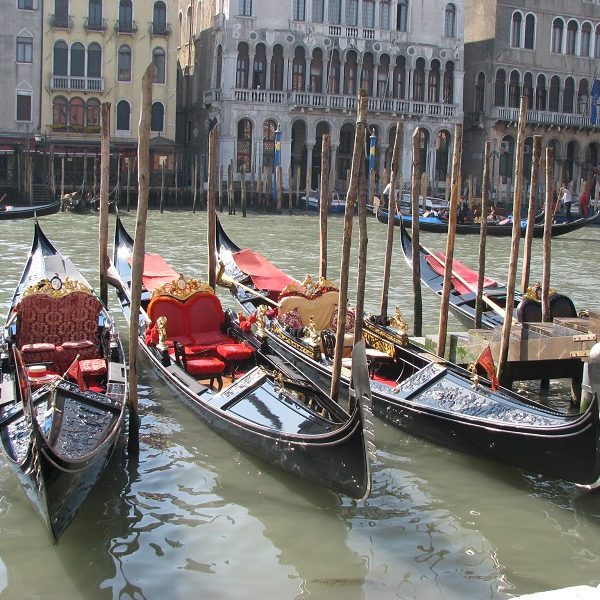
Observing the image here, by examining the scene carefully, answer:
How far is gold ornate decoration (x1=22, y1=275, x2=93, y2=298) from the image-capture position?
15.7ft

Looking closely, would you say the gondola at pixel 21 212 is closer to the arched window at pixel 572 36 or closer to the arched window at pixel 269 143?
the arched window at pixel 269 143

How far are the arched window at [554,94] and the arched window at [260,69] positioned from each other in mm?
6375

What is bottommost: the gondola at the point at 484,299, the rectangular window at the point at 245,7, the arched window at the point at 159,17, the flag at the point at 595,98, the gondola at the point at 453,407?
the gondola at the point at 453,407

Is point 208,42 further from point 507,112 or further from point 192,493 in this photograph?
point 192,493

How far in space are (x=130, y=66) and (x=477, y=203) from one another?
6.85 m

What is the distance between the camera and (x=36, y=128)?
17734 mm

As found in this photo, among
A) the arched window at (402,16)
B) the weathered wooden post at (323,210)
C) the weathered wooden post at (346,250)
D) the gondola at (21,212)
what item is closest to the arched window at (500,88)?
the arched window at (402,16)

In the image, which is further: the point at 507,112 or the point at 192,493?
the point at 507,112

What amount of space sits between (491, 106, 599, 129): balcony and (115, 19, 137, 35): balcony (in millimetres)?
7387

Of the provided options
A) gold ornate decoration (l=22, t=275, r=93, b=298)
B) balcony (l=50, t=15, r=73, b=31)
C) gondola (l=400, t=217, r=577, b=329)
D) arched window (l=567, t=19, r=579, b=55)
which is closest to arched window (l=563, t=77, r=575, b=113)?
arched window (l=567, t=19, r=579, b=55)

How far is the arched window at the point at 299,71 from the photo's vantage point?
19.2 m

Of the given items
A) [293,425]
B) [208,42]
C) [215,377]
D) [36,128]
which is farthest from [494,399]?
[208,42]

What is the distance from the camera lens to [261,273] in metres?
6.85

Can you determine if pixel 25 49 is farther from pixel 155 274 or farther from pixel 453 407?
pixel 453 407
